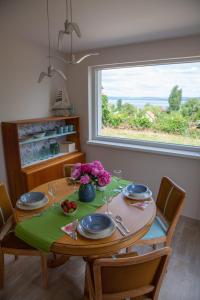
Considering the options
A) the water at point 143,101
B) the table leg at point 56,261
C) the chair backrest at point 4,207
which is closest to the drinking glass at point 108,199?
the table leg at point 56,261

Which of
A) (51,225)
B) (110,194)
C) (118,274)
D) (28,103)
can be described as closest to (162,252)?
(118,274)

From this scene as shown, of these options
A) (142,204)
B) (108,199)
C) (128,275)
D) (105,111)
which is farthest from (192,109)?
(128,275)

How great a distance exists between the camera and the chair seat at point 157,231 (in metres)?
1.75

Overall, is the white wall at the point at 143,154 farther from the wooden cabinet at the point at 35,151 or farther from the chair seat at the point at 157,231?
the chair seat at the point at 157,231

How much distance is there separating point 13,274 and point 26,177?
107 centimetres

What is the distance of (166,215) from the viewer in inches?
75.0

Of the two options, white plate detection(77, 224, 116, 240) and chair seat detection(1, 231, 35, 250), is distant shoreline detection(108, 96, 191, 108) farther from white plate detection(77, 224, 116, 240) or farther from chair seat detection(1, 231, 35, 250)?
chair seat detection(1, 231, 35, 250)

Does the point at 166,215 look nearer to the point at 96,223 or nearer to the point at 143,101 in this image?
the point at 96,223

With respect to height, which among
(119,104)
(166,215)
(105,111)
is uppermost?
(119,104)

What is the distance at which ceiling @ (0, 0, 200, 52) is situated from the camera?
1.74m

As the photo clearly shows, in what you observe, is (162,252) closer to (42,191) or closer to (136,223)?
(136,223)

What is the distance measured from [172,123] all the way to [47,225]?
2.23m

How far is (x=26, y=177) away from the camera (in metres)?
2.63

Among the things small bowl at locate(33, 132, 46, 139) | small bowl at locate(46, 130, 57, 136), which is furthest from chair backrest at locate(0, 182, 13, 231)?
small bowl at locate(46, 130, 57, 136)
